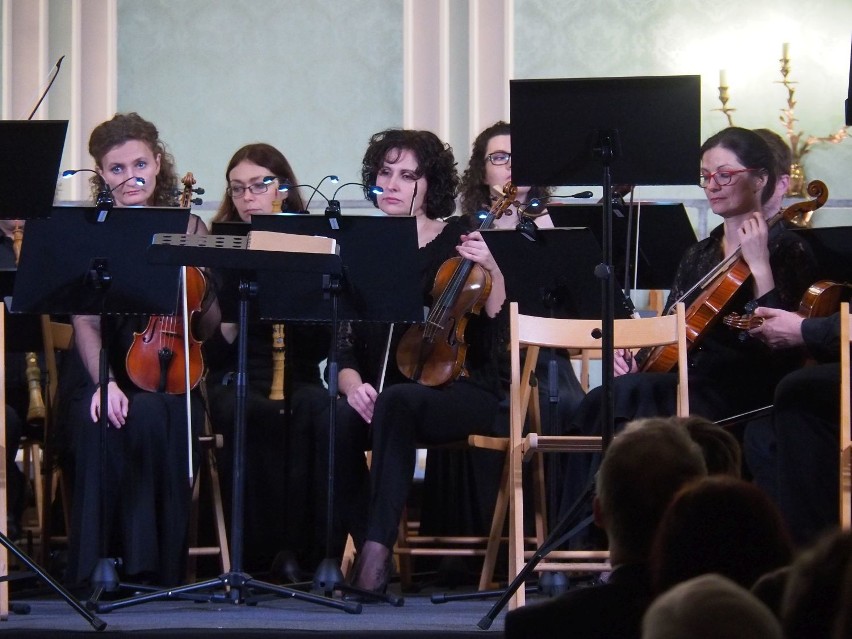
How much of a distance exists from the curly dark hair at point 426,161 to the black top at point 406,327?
11cm

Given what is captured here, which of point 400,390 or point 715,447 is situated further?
point 400,390

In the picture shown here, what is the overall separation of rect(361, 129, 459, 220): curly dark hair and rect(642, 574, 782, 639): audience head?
3.24 m

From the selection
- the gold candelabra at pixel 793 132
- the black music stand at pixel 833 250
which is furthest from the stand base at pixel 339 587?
the gold candelabra at pixel 793 132

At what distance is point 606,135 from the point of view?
11.2ft

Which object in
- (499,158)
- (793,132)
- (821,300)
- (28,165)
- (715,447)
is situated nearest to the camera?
(715,447)

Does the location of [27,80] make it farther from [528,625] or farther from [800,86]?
[528,625]

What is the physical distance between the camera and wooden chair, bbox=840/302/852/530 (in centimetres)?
333

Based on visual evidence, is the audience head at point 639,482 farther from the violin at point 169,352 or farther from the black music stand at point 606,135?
the violin at point 169,352

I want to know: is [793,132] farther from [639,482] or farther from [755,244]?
[639,482]

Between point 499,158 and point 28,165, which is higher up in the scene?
point 499,158

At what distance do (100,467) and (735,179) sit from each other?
2042mm

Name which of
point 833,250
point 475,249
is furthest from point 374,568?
point 833,250

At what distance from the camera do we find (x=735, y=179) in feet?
13.4

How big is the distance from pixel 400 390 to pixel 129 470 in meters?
0.81
